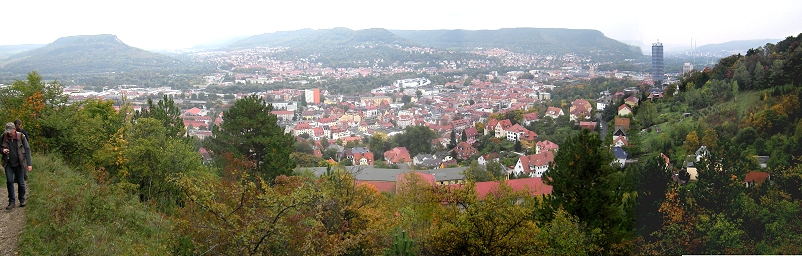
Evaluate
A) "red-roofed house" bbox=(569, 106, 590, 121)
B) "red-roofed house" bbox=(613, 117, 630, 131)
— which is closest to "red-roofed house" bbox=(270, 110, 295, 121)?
"red-roofed house" bbox=(569, 106, 590, 121)

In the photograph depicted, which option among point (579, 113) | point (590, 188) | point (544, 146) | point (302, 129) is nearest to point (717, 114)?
point (544, 146)

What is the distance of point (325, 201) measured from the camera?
15.9 feet

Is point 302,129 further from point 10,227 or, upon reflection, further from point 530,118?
point 10,227

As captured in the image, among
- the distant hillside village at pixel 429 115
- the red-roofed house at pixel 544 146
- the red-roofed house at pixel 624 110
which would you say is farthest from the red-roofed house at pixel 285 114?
the red-roofed house at pixel 624 110

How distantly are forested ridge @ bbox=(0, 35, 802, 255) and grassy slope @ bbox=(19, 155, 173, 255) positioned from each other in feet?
0.06

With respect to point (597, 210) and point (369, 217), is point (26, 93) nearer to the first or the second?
point (369, 217)

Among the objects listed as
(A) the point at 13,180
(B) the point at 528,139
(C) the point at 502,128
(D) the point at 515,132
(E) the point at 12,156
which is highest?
(E) the point at 12,156

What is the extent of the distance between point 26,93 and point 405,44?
92.7 meters

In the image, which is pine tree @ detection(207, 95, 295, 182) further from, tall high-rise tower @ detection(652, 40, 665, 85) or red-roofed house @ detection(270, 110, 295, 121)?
tall high-rise tower @ detection(652, 40, 665, 85)

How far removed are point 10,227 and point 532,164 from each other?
2073 centimetres

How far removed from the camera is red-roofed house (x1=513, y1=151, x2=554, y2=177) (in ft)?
72.6

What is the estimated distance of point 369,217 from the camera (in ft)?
20.8

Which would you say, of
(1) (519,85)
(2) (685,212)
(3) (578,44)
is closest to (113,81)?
Result: (1) (519,85)

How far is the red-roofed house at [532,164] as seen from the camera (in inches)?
871
